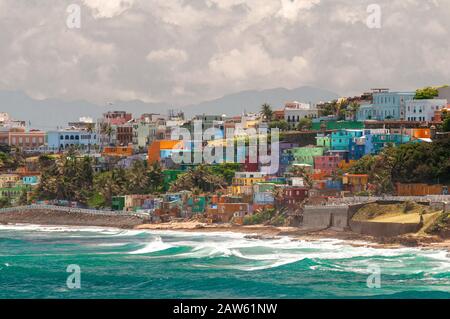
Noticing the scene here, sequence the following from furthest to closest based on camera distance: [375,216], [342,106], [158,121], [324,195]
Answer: [158,121] → [342,106] → [324,195] → [375,216]

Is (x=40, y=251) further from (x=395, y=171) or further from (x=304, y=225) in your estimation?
(x=395, y=171)

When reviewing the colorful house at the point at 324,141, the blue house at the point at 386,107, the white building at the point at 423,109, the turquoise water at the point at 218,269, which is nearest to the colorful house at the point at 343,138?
the colorful house at the point at 324,141

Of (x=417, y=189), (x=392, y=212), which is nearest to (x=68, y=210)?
(x=417, y=189)

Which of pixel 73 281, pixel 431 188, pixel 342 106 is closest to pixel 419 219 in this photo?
pixel 431 188

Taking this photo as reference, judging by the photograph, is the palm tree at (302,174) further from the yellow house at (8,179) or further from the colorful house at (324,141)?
the yellow house at (8,179)

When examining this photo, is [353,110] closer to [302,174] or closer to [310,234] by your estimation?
[302,174]

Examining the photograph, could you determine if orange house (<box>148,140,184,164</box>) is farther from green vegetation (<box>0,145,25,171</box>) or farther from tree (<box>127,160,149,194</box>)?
green vegetation (<box>0,145,25,171</box>)
